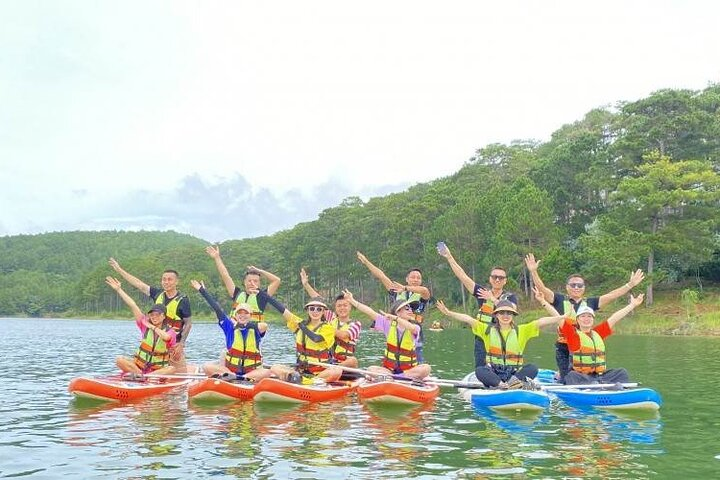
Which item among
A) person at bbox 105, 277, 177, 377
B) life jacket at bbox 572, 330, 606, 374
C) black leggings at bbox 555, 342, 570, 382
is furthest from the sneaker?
person at bbox 105, 277, 177, 377

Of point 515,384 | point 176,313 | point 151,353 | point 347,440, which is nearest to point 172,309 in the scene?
point 176,313

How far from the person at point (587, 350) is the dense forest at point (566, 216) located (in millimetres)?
28494

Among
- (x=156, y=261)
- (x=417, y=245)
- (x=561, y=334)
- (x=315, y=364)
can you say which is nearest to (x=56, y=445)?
(x=315, y=364)

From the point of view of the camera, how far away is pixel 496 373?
40.8 ft

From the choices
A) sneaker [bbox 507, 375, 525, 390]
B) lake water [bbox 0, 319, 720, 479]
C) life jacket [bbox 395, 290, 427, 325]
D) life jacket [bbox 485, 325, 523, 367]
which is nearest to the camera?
lake water [bbox 0, 319, 720, 479]

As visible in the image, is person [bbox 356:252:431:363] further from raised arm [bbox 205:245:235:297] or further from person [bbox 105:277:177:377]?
person [bbox 105:277:177:377]

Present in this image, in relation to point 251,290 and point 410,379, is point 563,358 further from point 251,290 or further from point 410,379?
point 251,290

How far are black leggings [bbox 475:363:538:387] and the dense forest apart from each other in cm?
2961

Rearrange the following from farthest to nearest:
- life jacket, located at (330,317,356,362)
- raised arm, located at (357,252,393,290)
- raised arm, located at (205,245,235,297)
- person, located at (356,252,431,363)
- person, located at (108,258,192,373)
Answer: raised arm, located at (357,252,393,290) → life jacket, located at (330,317,356,362) → raised arm, located at (205,245,235,297) → person, located at (108,258,192,373) → person, located at (356,252,431,363)

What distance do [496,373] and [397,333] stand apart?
7.47 ft

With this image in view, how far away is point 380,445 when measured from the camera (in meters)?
9.12

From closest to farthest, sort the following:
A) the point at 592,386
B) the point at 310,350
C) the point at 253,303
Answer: the point at 592,386
the point at 310,350
the point at 253,303

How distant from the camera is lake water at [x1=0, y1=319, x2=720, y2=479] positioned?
25.5 ft

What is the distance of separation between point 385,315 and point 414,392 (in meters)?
1.99
